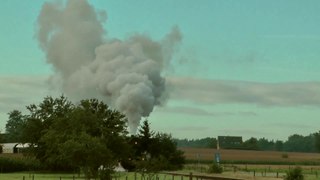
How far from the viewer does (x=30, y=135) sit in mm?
89938

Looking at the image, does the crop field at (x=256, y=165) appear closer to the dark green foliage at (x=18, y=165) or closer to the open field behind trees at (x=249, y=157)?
the open field behind trees at (x=249, y=157)

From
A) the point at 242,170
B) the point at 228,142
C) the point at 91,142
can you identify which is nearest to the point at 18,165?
the point at 242,170

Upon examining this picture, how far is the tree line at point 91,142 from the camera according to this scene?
5031cm

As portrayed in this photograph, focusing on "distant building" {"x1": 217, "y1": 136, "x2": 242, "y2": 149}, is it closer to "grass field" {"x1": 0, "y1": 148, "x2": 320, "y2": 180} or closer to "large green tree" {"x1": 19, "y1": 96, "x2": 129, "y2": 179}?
"grass field" {"x1": 0, "y1": 148, "x2": 320, "y2": 180}

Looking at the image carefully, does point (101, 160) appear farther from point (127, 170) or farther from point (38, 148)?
point (38, 148)

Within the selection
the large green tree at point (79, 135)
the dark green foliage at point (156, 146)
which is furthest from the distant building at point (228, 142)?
the large green tree at point (79, 135)

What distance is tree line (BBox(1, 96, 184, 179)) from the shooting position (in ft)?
165

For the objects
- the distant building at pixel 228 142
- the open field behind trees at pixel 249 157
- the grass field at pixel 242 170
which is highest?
→ the distant building at pixel 228 142

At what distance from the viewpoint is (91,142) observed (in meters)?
50.6

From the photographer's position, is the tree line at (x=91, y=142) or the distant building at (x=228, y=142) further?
the distant building at (x=228, y=142)

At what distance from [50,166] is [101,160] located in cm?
3966

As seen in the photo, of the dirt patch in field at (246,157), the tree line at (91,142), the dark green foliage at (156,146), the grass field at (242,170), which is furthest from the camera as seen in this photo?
the dirt patch in field at (246,157)

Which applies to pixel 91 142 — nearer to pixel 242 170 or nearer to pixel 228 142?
pixel 242 170

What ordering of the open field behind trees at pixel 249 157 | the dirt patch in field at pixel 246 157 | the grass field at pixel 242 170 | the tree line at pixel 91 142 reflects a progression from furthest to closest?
1. the dirt patch in field at pixel 246 157
2. the open field behind trees at pixel 249 157
3. the grass field at pixel 242 170
4. the tree line at pixel 91 142
